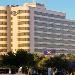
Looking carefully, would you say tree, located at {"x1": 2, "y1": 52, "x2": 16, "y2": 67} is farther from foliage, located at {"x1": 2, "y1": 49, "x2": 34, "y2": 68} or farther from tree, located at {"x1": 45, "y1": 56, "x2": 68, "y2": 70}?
tree, located at {"x1": 45, "y1": 56, "x2": 68, "y2": 70}

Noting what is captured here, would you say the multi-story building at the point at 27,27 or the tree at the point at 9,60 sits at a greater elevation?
the multi-story building at the point at 27,27

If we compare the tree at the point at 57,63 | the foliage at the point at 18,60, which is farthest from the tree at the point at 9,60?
Result: the tree at the point at 57,63

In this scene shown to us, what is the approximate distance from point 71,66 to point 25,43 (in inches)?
1763

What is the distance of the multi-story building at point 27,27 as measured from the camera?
129375 mm

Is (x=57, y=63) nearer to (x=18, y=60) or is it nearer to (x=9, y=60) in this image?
(x=18, y=60)

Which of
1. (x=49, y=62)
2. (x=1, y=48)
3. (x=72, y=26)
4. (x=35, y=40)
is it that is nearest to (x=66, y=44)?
(x=72, y=26)

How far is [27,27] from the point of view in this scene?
129750 millimetres

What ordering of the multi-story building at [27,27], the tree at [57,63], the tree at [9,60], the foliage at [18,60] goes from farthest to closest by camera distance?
the multi-story building at [27,27], the tree at [57,63], the foliage at [18,60], the tree at [9,60]

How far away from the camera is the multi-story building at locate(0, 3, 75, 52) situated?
12938cm

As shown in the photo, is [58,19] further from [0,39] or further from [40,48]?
[0,39]

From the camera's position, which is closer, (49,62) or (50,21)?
(49,62)

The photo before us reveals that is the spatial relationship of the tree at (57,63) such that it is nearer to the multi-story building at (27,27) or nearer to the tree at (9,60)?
the tree at (9,60)

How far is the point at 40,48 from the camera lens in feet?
442

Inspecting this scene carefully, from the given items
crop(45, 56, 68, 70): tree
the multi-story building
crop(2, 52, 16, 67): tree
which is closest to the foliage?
crop(2, 52, 16, 67): tree
